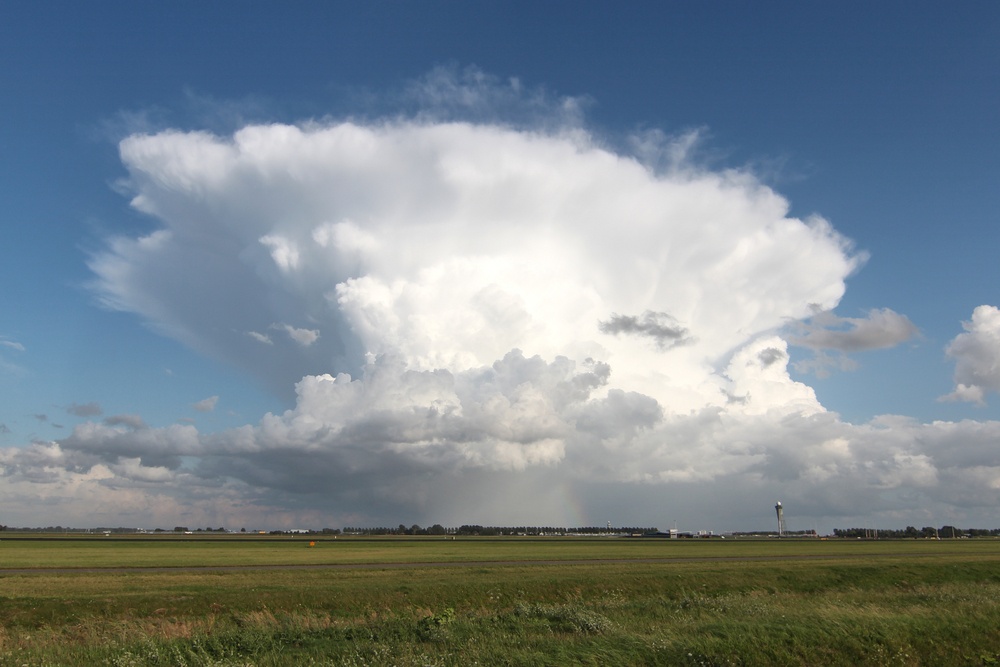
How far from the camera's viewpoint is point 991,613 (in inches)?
1058

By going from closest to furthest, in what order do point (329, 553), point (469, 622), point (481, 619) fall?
1. point (469, 622)
2. point (481, 619)
3. point (329, 553)

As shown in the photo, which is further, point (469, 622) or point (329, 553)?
point (329, 553)

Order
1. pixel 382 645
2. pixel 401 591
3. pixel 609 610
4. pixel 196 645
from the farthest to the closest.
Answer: pixel 401 591
pixel 609 610
pixel 196 645
pixel 382 645

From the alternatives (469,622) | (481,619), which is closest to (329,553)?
(481,619)

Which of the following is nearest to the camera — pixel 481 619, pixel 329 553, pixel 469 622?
pixel 469 622

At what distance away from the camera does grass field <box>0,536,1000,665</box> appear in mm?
20203

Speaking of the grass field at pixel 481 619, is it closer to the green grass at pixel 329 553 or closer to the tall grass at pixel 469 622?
the tall grass at pixel 469 622

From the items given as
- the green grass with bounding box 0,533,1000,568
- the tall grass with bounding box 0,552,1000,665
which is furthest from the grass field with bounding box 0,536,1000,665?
the green grass with bounding box 0,533,1000,568

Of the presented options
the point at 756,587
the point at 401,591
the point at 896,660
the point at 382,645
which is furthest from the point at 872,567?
the point at 382,645

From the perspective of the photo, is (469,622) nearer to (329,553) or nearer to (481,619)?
(481,619)

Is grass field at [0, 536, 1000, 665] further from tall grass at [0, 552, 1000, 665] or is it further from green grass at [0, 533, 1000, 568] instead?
green grass at [0, 533, 1000, 568]

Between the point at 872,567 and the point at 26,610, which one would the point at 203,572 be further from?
the point at 872,567

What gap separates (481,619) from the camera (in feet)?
97.9

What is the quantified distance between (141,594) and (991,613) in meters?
47.0
